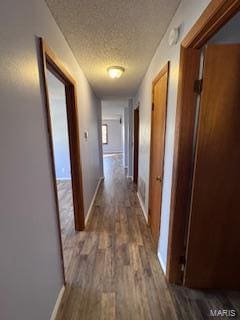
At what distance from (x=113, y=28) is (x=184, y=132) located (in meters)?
1.17

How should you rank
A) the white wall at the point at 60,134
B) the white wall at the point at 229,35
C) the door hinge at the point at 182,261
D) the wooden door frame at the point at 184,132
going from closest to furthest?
1. the wooden door frame at the point at 184,132
2. the white wall at the point at 229,35
3. the door hinge at the point at 182,261
4. the white wall at the point at 60,134

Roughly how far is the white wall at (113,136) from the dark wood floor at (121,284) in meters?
8.01

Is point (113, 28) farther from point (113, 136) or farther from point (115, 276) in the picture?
point (113, 136)

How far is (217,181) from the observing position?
1297mm

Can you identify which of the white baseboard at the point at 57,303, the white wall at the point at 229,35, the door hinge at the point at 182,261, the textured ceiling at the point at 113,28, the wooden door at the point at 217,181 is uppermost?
the textured ceiling at the point at 113,28

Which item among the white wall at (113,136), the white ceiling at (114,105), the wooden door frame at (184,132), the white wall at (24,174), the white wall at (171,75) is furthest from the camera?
the white wall at (113,136)

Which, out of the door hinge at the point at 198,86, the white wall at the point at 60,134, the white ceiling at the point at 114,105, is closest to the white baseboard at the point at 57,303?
the door hinge at the point at 198,86

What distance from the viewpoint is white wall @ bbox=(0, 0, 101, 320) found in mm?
757

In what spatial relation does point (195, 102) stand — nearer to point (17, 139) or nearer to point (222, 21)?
point (222, 21)

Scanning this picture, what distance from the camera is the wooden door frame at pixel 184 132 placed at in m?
0.98

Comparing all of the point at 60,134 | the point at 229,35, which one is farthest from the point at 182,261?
the point at 60,134

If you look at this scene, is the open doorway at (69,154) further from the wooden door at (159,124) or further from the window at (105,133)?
the window at (105,133)

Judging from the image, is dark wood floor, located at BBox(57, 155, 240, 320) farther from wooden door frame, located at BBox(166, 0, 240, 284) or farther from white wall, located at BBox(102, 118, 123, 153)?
white wall, located at BBox(102, 118, 123, 153)

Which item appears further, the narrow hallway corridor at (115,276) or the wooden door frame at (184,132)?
the narrow hallway corridor at (115,276)
